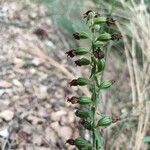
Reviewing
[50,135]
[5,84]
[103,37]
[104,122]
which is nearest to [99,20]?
[103,37]

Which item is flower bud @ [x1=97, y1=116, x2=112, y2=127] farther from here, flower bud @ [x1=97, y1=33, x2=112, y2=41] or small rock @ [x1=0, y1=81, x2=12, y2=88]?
small rock @ [x1=0, y1=81, x2=12, y2=88]

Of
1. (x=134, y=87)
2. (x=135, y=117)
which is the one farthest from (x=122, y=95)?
(x=135, y=117)

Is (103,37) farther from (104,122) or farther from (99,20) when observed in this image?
(104,122)

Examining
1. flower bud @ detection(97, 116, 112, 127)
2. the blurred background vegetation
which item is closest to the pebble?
the blurred background vegetation

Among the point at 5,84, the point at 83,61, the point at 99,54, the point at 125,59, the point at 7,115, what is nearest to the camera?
the point at 99,54

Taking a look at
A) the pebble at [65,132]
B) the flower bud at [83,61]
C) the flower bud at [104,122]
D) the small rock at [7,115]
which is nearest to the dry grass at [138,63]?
the pebble at [65,132]

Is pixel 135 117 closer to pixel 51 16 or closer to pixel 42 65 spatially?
pixel 42 65
